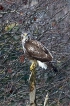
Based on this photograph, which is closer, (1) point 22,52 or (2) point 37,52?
(2) point 37,52

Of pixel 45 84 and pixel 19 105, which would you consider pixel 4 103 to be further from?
pixel 45 84

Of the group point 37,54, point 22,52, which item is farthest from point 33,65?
point 22,52

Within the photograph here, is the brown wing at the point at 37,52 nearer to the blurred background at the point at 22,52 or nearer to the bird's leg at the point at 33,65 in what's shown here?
the bird's leg at the point at 33,65

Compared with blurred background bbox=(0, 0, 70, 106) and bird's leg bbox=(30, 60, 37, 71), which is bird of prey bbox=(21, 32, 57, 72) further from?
blurred background bbox=(0, 0, 70, 106)

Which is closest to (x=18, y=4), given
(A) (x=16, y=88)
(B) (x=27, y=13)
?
(B) (x=27, y=13)

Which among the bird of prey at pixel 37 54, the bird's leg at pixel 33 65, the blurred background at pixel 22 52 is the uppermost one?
the bird of prey at pixel 37 54

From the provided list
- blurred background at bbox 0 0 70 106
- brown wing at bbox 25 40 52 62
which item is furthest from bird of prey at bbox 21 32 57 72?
blurred background at bbox 0 0 70 106

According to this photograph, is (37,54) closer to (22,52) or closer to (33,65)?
(33,65)

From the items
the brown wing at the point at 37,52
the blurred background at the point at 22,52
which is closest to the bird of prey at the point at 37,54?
the brown wing at the point at 37,52
